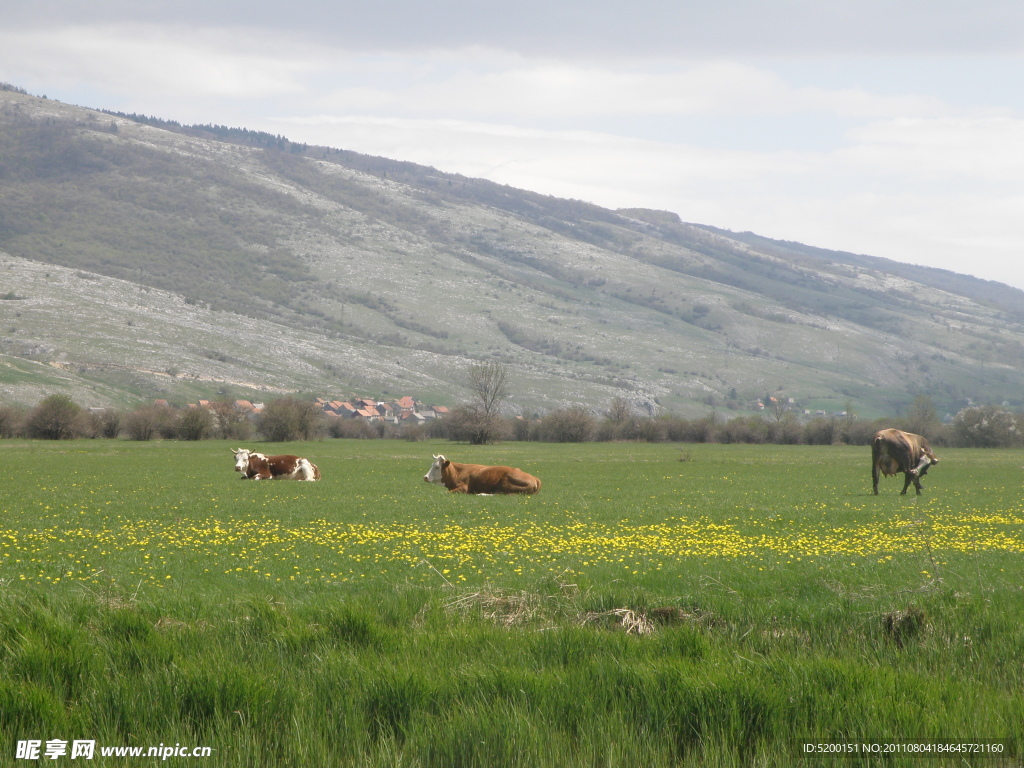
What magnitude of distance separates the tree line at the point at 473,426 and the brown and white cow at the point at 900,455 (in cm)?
7303

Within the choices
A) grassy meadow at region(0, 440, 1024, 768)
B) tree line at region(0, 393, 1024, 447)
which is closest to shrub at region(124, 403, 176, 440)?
tree line at region(0, 393, 1024, 447)

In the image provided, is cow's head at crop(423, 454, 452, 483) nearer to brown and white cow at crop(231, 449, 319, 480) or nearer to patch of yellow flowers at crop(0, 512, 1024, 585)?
brown and white cow at crop(231, 449, 319, 480)

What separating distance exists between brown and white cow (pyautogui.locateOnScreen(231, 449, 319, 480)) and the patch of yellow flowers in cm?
1702

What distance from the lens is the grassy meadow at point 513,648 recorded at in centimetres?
601

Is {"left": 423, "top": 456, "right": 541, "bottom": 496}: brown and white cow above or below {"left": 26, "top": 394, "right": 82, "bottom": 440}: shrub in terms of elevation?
above

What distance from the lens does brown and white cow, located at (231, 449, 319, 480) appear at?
37562 mm

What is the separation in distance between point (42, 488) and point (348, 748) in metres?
28.9

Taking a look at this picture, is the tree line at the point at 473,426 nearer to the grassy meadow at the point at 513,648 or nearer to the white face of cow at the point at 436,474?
the white face of cow at the point at 436,474

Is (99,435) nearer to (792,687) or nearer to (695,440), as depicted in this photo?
(695,440)

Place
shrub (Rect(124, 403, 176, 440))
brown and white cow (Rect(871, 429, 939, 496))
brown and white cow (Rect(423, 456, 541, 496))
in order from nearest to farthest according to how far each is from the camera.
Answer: brown and white cow (Rect(871, 429, 939, 496)), brown and white cow (Rect(423, 456, 541, 496)), shrub (Rect(124, 403, 176, 440))

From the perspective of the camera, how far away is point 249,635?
8219mm

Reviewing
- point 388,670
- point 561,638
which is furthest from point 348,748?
point 561,638

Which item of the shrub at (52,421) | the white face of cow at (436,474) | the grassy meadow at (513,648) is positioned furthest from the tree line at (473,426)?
the grassy meadow at (513,648)

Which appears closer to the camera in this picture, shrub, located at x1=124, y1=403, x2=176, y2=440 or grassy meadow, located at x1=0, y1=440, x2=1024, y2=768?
grassy meadow, located at x1=0, y1=440, x2=1024, y2=768
